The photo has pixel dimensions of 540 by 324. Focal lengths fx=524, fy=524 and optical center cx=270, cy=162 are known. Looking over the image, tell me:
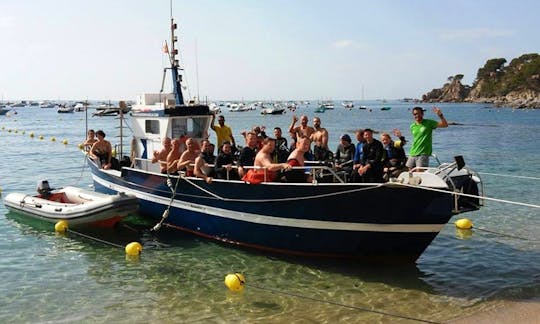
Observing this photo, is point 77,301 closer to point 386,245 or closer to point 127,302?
point 127,302

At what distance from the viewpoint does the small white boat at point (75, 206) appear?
12586 millimetres

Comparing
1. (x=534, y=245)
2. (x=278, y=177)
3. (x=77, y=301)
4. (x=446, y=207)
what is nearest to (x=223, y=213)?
(x=278, y=177)

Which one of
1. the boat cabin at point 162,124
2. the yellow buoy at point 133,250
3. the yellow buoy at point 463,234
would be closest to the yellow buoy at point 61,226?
the boat cabin at point 162,124

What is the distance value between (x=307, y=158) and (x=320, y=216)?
272cm

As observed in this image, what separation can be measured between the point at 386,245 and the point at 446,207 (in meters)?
1.29

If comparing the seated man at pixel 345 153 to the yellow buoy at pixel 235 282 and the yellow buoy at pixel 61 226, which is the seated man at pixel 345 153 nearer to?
the yellow buoy at pixel 235 282

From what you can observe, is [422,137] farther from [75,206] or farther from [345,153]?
[75,206]

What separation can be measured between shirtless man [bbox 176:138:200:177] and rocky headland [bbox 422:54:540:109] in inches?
4430

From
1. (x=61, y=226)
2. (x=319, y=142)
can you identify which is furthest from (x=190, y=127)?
(x=61, y=226)

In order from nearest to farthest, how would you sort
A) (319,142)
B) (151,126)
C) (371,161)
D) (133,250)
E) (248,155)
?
1. (371,161)
2. (248,155)
3. (133,250)
4. (319,142)
5. (151,126)

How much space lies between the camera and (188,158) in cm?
1177

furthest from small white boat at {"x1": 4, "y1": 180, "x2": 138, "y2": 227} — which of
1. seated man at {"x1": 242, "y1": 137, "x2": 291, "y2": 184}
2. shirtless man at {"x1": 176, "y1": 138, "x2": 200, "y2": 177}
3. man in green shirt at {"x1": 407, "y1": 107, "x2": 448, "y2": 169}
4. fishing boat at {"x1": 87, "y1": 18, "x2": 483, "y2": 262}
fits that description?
man in green shirt at {"x1": 407, "y1": 107, "x2": 448, "y2": 169}

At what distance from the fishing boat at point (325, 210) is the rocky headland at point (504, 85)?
369 ft

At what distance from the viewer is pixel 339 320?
7891mm
